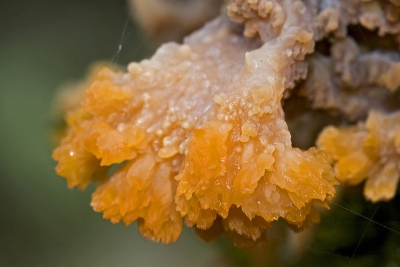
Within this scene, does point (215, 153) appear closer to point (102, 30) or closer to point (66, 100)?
point (66, 100)

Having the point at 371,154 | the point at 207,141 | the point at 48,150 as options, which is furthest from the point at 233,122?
the point at 48,150

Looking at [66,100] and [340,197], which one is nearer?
[340,197]

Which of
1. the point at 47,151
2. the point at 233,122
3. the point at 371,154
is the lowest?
the point at 47,151

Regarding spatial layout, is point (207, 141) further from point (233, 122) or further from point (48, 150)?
point (48, 150)

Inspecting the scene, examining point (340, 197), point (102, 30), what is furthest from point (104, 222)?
point (340, 197)

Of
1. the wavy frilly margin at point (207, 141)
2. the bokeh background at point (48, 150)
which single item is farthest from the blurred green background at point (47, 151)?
the wavy frilly margin at point (207, 141)

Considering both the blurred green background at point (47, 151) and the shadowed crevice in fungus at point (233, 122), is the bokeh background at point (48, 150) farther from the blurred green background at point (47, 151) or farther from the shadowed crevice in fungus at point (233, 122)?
the shadowed crevice in fungus at point (233, 122)
